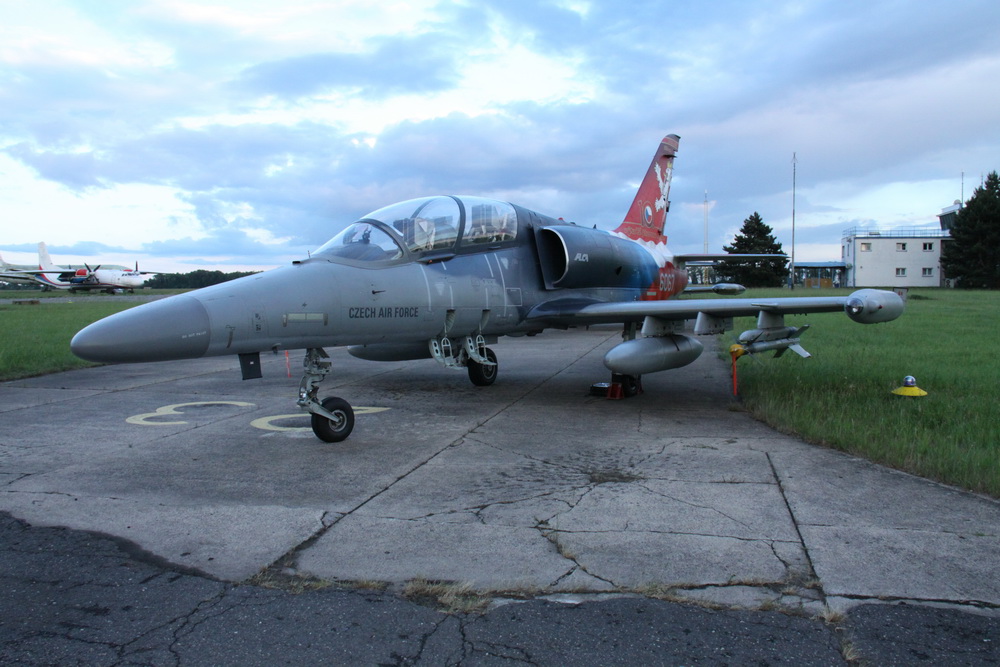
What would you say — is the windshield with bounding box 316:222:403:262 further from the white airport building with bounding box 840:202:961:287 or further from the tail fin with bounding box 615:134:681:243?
the white airport building with bounding box 840:202:961:287

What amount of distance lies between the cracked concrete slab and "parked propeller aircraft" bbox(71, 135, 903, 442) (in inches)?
37.3

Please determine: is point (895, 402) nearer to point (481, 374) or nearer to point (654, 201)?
point (481, 374)

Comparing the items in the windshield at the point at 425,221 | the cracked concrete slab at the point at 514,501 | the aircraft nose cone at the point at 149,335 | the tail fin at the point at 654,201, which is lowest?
the cracked concrete slab at the point at 514,501

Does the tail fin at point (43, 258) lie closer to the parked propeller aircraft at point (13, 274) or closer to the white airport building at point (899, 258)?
the parked propeller aircraft at point (13, 274)

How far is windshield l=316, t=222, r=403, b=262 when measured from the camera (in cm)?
727

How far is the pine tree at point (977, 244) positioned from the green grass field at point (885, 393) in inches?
2073

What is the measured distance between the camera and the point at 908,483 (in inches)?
207

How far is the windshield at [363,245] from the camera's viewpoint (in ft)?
23.8

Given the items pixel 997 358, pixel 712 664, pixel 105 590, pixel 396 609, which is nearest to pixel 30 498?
pixel 105 590

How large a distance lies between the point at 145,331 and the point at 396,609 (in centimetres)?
339

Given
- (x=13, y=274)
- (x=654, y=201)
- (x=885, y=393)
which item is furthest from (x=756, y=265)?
(x=13, y=274)

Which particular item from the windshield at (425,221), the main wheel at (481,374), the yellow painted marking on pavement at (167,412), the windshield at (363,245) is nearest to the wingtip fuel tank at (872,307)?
the windshield at (425,221)

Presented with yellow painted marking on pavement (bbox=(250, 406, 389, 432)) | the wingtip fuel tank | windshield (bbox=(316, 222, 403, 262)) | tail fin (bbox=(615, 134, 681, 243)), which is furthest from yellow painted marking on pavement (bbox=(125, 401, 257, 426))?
tail fin (bbox=(615, 134, 681, 243))

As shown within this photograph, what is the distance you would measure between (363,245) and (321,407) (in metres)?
1.91
